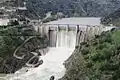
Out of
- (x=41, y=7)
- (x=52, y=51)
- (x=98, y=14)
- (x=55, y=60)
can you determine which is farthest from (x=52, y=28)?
(x=98, y=14)

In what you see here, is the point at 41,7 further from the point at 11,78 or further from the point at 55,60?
the point at 11,78

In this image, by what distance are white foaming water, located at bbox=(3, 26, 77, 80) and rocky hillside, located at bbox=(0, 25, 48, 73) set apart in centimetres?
151

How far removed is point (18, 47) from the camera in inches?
2199

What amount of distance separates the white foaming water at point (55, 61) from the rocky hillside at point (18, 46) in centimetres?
151

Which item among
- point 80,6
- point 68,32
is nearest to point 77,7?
point 80,6

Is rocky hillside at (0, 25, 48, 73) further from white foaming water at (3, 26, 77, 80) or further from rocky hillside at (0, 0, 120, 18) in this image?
rocky hillside at (0, 0, 120, 18)

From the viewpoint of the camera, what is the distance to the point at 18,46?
184 feet

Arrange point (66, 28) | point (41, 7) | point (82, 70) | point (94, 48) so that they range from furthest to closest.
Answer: point (41, 7), point (66, 28), point (94, 48), point (82, 70)

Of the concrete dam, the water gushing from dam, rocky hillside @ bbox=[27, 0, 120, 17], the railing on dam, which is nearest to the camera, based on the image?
the water gushing from dam

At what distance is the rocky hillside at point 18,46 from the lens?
51156 mm

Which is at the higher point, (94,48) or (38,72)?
(94,48)

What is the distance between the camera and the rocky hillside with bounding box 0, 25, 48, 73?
51.2m

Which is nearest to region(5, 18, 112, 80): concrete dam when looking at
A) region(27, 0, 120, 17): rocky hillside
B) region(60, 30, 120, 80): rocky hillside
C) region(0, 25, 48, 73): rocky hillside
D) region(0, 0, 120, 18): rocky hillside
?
region(0, 25, 48, 73): rocky hillside

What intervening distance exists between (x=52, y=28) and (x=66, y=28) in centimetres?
261
